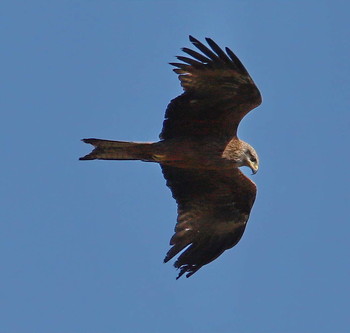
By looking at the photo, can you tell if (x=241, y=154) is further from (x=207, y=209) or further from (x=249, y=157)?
(x=207, y=209)

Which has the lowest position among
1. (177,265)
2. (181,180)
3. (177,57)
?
(177,265)

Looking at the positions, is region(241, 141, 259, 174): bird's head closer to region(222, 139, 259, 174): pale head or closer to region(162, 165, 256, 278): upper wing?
region(222, 139, 259, 174): pale head

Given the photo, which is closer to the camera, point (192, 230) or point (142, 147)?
point (142, 147)

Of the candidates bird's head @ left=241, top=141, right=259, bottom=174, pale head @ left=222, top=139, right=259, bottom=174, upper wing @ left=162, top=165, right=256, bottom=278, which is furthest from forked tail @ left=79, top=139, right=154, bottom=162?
bird's head @ left=241, top=141, right=259, bottom=174

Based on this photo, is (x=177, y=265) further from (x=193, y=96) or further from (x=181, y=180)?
(x=193, y=96)

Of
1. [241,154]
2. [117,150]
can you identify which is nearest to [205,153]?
[241,154]

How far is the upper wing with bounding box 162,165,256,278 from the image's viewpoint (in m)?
16.2

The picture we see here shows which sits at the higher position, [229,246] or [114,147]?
[114,147]

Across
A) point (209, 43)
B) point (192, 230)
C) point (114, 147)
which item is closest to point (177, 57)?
point (209, 43)

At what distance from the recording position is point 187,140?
610 inches

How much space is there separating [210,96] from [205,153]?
809 mm

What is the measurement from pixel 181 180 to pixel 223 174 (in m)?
0.63

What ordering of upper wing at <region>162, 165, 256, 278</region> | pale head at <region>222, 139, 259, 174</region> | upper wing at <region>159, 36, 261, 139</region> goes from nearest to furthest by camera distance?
upper wing at <region>159, 36, 261, 139</region>, pale head at <region>222, 139, 259, 174</region>, upper wing at <region>162, 165, 256, 278</region>

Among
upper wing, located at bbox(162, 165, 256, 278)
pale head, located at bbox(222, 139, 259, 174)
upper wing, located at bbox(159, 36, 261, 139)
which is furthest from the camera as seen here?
upper wing, located at bbox(162, 165, 256, 278)
